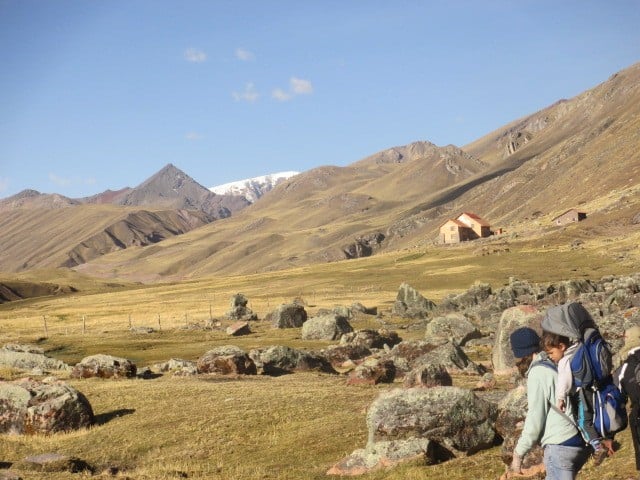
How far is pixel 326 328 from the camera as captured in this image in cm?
7788

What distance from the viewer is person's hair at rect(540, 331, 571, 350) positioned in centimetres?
1145

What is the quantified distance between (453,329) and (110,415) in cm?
4022

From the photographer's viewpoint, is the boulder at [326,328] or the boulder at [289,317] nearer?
the boulder at [326,328]

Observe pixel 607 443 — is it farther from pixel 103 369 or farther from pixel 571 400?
pixel 103 369

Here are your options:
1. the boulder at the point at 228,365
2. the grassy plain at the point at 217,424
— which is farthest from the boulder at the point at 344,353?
the boulder at the point at 228,365

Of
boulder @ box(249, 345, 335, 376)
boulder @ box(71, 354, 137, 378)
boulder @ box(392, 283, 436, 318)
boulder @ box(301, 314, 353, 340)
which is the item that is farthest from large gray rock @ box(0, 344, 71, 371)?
Answer: boulder @ box(392, 283, 436, 318)

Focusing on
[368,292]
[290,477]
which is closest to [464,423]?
[290,477]

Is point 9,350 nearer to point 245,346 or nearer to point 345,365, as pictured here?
point 245,346

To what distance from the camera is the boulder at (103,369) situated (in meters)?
48.9

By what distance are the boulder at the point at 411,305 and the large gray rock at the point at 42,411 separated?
65.9 metres

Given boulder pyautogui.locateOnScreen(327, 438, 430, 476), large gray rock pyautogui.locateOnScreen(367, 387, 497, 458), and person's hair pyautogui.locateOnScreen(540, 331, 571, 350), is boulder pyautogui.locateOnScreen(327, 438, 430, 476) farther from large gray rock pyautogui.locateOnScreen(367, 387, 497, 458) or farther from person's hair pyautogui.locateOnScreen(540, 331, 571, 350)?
person's hair pyautogui.locateOnScreen(540, 331, 571, 350)

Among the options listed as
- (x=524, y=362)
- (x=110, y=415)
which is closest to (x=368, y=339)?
(x=110, y=415)

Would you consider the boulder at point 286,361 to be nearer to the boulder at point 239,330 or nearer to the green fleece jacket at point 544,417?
the boulder at point 239,330

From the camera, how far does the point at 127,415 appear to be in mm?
35719
